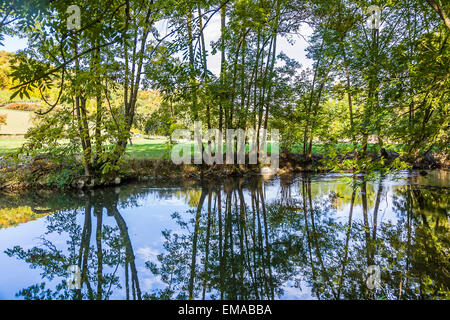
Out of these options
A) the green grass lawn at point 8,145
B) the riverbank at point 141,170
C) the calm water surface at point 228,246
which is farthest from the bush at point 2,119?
the calm water surface at point 228,246

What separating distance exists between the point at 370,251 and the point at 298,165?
374 inches

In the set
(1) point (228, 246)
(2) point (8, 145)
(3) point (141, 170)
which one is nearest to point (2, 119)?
(2) point (8, 145)

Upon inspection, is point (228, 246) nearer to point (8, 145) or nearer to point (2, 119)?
point (8, 145)

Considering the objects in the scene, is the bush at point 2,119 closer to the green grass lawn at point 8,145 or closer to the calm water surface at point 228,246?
the green grass lawn at point 8,145

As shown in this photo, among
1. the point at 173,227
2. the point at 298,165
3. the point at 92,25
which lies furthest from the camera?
the point at 298,165

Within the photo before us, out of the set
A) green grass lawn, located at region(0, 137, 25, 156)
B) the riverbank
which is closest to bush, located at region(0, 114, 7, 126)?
green grass lawn, located at region(0, 137, 25, 156)

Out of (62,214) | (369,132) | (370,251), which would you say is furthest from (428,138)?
(62,214)

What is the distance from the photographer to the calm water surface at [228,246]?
2561mm

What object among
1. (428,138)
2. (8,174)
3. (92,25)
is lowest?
(8,174)

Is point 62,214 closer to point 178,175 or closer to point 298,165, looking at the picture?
point 178,175

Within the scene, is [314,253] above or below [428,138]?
below

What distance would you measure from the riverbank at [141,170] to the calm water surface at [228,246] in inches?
42.0

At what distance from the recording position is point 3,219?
5098 mm

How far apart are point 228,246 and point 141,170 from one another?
7.24 m
